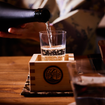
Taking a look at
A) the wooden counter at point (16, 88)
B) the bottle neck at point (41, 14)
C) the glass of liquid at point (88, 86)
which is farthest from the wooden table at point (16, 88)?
the bottle neck at point (41, 14)

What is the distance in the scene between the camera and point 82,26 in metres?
1.56

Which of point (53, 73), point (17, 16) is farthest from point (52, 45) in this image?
point (17, 16)

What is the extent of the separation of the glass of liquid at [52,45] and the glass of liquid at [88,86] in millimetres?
Answer: 228

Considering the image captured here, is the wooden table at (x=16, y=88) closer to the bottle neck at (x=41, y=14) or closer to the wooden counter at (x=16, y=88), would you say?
the wooden counter at (x=16, y=88)

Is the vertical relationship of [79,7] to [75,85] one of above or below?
above

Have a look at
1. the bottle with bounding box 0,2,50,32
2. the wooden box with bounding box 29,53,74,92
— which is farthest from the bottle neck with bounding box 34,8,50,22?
the wooden box with bounding box 29,53,74,92

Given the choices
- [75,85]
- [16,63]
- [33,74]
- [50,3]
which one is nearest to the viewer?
[75,85]

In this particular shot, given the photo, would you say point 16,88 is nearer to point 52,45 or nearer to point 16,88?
point 16,88

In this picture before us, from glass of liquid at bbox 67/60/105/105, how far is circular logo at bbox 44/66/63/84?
176 mm

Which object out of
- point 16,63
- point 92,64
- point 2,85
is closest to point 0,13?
point 16,63

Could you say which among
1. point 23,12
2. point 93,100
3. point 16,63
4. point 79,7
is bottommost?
point 93,100

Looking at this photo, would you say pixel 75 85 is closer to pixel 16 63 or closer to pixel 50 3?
pixel 16 63

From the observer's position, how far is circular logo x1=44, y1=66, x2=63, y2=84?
52 cm

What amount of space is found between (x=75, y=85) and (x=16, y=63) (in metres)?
0.53
